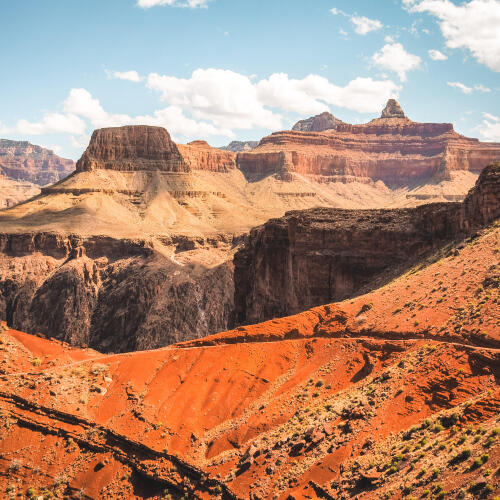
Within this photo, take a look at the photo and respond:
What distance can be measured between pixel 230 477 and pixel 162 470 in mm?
3568

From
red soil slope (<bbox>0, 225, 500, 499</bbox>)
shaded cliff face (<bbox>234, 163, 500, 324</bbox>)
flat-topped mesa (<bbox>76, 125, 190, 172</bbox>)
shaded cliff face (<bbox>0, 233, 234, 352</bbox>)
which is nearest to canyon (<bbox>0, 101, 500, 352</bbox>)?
shaded cliff face (<bbox>234, 163, 500, 324</bbox>)

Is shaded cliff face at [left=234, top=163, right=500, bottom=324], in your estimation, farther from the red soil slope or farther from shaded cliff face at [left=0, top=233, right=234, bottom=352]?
shaded cliff face at [left=0, top=233, right=234, bottom=352]

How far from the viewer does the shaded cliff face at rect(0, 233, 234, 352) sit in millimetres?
98562

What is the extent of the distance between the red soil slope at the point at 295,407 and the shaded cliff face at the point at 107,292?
207 feet

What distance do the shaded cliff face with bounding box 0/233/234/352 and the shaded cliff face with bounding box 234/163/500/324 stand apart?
39766 millimetres

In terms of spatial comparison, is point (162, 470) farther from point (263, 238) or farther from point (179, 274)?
point (179, 274)

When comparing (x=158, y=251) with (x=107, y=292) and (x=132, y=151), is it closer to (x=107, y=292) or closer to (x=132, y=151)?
(x=107, y=292)

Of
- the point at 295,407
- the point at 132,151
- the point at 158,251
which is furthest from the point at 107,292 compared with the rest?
the point at 295,407

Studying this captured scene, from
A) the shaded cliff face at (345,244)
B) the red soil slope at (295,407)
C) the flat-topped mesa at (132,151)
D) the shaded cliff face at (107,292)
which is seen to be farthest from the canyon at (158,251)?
the red soil slope at (295,407)

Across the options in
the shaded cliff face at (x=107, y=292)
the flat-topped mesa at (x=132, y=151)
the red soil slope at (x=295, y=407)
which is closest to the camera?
the red soil slope at (x=295, y=407)

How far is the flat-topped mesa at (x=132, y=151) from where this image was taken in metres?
161

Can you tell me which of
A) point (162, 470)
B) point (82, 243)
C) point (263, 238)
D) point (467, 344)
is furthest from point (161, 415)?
point (82, 243)

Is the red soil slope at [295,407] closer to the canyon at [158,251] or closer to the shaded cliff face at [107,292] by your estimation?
the canyon at [158,251]

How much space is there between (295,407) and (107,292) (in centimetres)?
8974
